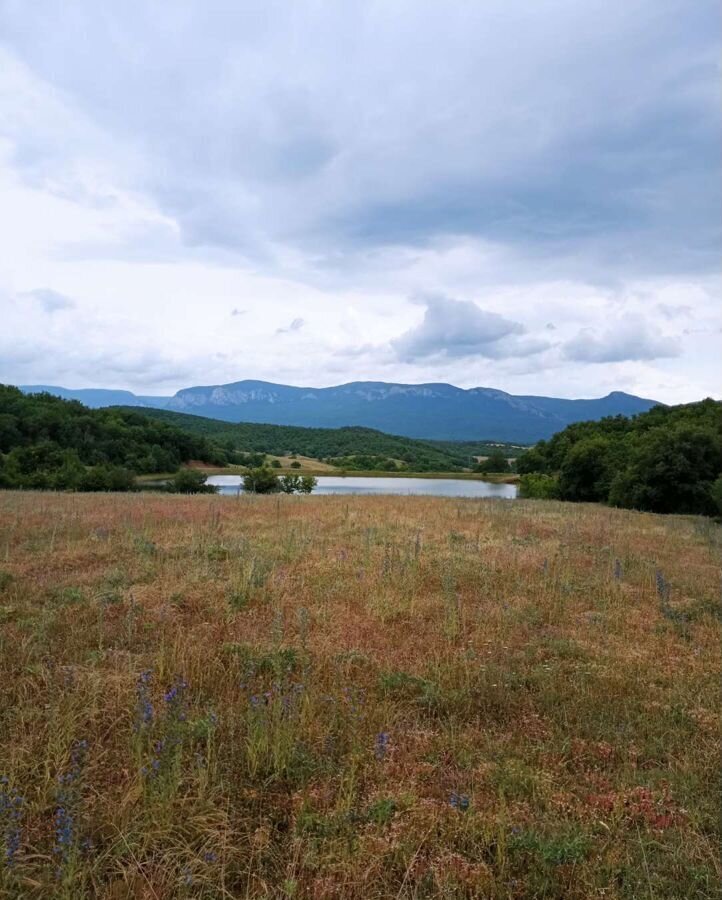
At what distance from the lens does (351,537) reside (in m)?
12.3

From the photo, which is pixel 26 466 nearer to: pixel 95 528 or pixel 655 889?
pixel 95 528

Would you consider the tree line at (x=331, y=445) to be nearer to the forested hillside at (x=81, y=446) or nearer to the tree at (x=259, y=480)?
the forested hillside at (x=81, y=446)

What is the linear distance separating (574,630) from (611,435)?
6296 cm

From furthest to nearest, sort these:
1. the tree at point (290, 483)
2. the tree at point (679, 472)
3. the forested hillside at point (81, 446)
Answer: the tree at point (290, 483) → the forested hillside at point (81, 446) → the tree at point (679, 472)

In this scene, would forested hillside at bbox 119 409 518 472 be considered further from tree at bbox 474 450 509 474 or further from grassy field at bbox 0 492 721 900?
grassy field at bbox 0 492 721 900

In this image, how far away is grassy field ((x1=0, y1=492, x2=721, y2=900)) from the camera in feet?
9.04

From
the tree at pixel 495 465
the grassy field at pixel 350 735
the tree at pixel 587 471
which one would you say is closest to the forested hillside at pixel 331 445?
the tree at pixel 495 465

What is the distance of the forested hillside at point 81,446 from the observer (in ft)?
168

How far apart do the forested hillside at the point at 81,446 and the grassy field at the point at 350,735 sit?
49.2 m

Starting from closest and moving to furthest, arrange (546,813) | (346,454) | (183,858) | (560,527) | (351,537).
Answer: (183,858)
(546,813)
(351,537)
(560,527)
(346,454)

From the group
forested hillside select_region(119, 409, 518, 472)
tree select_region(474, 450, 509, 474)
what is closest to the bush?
tree select_region(474, 450, 509, 474)

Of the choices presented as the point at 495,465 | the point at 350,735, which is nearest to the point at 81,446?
the point at 495,465

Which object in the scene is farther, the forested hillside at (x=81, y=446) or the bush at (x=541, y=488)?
the bush at (x=541, y=488)

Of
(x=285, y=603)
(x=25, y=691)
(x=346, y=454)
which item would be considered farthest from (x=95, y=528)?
(x=346, y=454)
